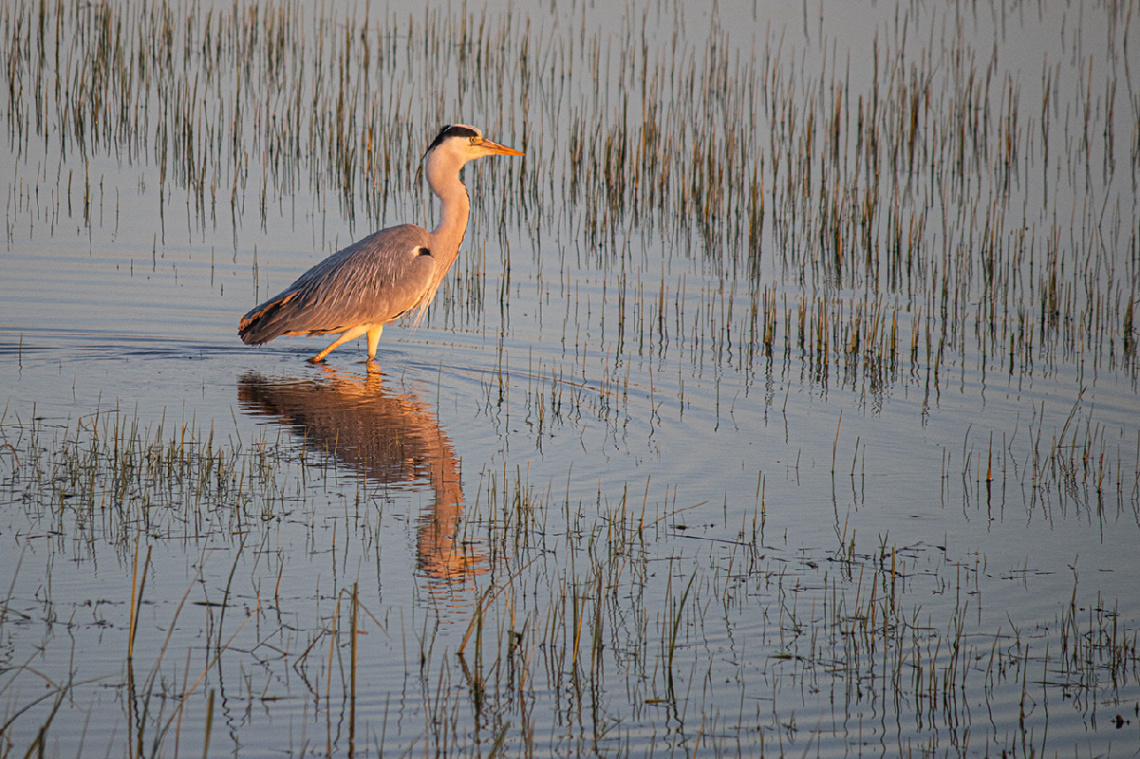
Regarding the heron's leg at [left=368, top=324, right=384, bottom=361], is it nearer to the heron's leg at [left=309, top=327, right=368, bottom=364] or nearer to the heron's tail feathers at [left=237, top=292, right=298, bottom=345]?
the heron's leg at [left=309, top=327, right=368, bottom=364]

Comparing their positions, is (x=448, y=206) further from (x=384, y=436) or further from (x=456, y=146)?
(x=384, y=436)

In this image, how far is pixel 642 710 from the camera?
4391mm

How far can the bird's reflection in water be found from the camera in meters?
5.53

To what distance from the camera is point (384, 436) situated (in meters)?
7.47

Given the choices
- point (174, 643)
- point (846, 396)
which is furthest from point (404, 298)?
point (174, 643)

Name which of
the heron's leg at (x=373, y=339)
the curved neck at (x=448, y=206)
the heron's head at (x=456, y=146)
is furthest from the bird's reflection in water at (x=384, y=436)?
the heron's head at (x=456, y=146)

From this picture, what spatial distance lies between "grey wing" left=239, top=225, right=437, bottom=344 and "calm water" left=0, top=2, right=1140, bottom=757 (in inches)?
14.0

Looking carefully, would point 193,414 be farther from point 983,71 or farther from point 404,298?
point 983,71

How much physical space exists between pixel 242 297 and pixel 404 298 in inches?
69.3

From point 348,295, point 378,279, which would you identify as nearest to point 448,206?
point 378,279

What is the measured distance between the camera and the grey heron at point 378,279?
9250 millimetres

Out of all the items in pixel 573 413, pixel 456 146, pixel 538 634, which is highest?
pixel 456 146

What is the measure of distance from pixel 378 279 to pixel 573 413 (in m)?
2.20

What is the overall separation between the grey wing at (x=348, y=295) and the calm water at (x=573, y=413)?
14.0 inches
